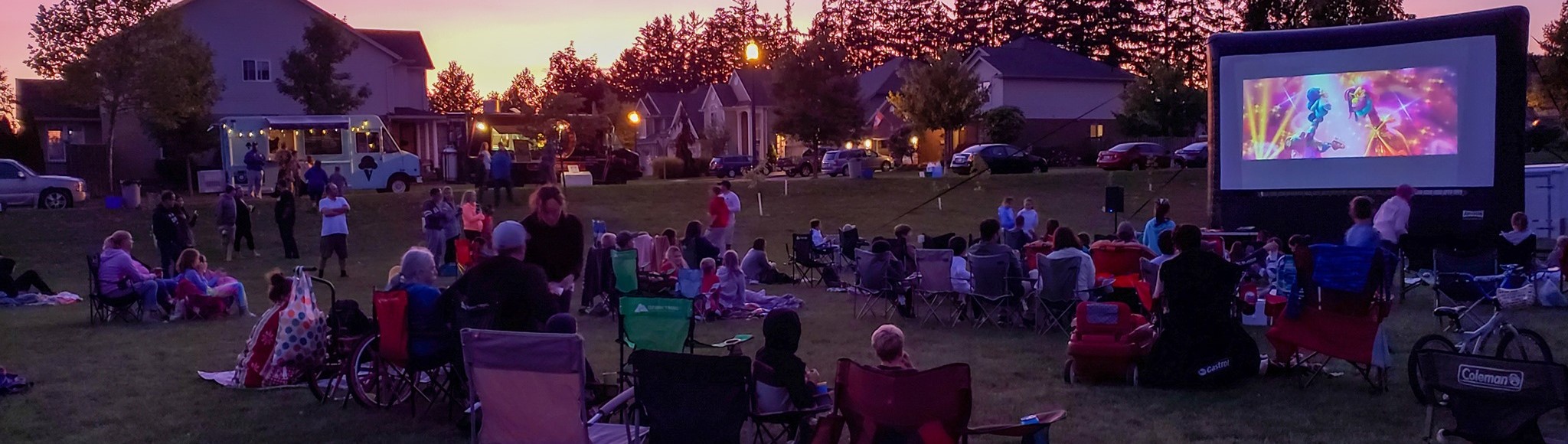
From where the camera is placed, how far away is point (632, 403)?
16.4 ft

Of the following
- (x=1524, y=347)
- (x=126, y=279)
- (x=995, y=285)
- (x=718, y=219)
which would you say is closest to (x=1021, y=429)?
(x=1524, y=347)

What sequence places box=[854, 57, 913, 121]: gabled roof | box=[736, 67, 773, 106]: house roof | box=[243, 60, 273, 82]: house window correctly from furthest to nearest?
1. box=[854, 57, 913, 121]: gabled roof
2. box=[736, 67, 773, 106]: house roof
3. box=[243, 60, 273, 82]: house window

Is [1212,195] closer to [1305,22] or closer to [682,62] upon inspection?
[1305,22]

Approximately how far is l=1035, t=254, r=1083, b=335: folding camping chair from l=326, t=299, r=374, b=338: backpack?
4.99 metres

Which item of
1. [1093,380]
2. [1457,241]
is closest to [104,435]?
[1093,380]

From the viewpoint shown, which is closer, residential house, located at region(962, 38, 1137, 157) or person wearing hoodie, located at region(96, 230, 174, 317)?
person wearing hoodie, located at region(96, 230, 174, 317)

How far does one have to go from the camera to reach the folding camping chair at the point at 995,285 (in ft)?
30.5

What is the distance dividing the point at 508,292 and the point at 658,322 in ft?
2.95

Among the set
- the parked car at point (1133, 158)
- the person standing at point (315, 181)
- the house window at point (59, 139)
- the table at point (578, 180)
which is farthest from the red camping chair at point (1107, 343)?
the house window at point (59, 139)

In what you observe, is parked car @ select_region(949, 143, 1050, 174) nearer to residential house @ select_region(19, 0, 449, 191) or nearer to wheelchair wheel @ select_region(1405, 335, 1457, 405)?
residential house @ select_region(19, 0, 449, 191)

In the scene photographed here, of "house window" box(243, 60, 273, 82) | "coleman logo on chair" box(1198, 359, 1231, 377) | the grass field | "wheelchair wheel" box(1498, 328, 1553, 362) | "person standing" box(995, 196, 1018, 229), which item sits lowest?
the grass field

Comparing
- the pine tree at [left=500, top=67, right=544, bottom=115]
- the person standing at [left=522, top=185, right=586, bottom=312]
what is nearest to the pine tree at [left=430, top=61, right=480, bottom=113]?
the pine tree at [left=500, top=67, right=544, bottom=115]

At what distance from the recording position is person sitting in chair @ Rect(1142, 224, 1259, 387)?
636cm

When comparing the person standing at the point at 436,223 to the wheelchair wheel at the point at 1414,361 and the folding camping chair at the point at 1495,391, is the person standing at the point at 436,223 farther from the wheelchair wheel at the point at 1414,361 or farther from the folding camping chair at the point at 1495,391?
the folding camping chair at the point at 1495,391
